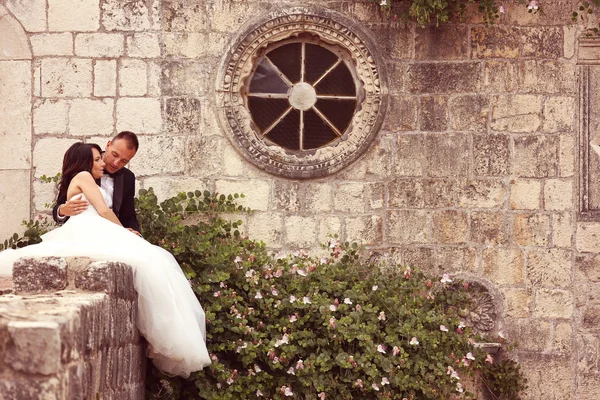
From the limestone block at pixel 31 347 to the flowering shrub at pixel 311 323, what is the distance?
2.85m

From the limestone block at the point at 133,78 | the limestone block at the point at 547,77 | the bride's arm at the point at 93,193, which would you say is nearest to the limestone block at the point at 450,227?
the limestone block at the point at 547,77

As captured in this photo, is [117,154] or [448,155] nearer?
[117,154]

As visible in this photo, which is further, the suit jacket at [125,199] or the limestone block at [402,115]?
the limestone block at [402,115]

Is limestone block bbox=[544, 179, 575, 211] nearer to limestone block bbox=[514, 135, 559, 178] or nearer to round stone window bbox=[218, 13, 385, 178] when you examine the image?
limestone block bbox=[514, 135, 559, 178]

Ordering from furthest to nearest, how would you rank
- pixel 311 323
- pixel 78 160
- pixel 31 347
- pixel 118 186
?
pixel 311 323 → pixel 118 186 → pixel 78 160 → pixel 31 347

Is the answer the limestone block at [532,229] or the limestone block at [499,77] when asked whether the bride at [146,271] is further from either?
the limestone block at [499,77]

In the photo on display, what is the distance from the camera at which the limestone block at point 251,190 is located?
7250 mm

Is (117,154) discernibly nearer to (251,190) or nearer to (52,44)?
(251,190)

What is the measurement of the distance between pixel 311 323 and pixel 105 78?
250cm

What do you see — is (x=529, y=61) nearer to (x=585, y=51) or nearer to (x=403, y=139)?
(x=585, y=51)

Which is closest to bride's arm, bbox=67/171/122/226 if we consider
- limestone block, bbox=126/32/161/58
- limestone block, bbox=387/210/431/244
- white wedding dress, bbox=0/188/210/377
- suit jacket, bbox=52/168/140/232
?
white wedding dress, bbox=0/188/210/377

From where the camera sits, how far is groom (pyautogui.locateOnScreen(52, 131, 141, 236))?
583cm

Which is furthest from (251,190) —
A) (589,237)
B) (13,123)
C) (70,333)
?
(70,333)

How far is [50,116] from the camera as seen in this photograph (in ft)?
23.8
